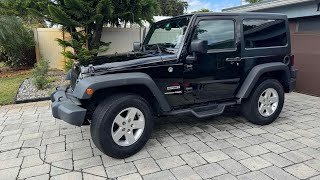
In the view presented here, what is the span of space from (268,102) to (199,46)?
1843mm

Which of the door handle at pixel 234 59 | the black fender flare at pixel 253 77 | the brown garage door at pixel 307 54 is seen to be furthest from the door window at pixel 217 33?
the brown garage door at pixel 307 54

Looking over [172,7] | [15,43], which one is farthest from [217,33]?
[172,7]

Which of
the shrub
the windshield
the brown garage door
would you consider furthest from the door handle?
the shrub

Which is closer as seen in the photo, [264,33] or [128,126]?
[128,126]

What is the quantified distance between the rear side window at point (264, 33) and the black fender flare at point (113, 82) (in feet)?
5.92

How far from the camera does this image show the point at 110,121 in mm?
3150

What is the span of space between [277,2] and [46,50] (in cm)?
836

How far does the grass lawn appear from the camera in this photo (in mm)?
6156

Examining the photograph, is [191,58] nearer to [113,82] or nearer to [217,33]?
[217,33]

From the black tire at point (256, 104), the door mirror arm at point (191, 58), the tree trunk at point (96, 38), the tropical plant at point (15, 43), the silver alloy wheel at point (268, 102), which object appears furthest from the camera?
the tropical plant at point (15, 43)

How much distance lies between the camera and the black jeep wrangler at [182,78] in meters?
3.19

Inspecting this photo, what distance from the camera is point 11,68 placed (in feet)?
34.9

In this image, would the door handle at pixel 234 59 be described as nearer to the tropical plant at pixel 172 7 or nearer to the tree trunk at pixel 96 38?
the tree trunk at pixel 96 38

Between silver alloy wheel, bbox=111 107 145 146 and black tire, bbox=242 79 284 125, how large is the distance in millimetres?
1976
